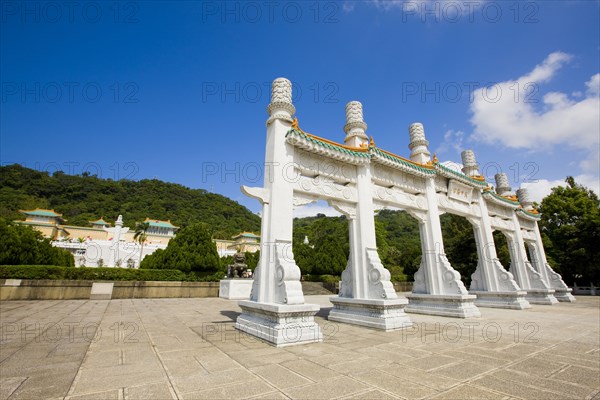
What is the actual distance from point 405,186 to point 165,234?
53.2 metres

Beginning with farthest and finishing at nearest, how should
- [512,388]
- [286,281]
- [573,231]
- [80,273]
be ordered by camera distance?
[573,231], [80,273], [286,281], [512,388]

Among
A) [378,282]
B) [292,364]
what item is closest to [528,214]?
[378,282]

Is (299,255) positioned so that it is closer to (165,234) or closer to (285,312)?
(285,312)

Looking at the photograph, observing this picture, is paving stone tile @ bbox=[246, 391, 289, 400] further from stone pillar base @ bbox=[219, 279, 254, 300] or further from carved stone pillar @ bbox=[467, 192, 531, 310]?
stone pillar base @ bbox=[219, 279, 254, 300]

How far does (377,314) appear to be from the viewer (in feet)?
20.4

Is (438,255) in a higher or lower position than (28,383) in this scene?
higher

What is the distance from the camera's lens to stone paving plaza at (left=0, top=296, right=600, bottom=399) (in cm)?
268

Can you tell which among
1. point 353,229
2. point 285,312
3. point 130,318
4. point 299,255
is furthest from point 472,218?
point 299,255

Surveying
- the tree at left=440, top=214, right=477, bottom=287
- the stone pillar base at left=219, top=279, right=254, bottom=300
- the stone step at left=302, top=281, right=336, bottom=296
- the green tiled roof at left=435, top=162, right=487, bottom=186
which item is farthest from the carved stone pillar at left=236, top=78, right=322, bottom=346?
the tree at left=440, top=214, right=477, bottom=287

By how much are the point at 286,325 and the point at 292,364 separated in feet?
3.97

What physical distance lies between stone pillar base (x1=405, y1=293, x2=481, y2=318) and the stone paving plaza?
1.84 meters

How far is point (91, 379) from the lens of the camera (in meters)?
2.88

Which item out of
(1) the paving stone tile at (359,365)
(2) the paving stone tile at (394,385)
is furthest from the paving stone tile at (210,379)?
(2) the paving stone tile at (394,385)

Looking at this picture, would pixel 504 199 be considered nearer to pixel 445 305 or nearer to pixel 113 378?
pixel 445 305
